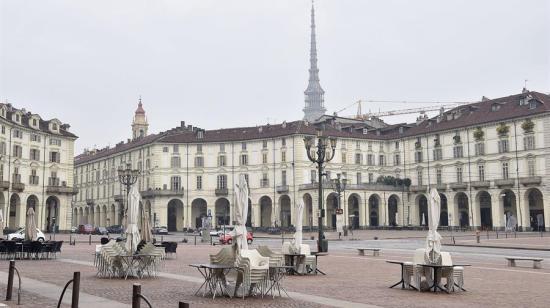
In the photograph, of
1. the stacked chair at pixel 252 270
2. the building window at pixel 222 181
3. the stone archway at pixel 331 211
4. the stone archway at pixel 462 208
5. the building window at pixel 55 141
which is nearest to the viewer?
the stacked chair at pixel 252 270

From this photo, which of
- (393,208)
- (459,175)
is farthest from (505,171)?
(393,208)

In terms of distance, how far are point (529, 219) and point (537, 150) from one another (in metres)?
8.21

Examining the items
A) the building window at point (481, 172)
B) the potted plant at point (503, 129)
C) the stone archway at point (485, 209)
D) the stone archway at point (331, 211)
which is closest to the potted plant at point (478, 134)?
the potted plant at point (503, 129)

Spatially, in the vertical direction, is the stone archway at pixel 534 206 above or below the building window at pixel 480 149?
below

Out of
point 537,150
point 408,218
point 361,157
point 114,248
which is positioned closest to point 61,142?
point 361,157

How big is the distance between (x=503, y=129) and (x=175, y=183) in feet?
151

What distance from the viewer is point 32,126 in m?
75.2

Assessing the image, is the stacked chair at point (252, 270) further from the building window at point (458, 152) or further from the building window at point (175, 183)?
the building window at point (175, 183)

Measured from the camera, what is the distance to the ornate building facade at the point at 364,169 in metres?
74.7

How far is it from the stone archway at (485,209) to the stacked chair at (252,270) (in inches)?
2706

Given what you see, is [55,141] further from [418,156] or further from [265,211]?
[418,156]

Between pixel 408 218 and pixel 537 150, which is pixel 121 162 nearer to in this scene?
pixel 408 218

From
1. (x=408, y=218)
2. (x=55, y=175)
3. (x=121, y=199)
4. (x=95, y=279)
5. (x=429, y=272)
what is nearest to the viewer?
(x=429, y=272)

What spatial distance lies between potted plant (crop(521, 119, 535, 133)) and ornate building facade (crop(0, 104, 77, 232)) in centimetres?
5606
